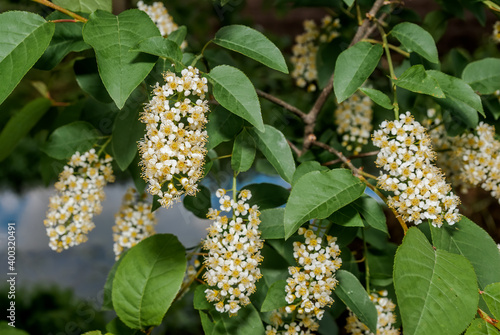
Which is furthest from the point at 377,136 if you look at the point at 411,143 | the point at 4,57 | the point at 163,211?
the point at 163,211

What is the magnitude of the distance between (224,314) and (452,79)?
483mm

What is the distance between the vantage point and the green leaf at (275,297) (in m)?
0.66

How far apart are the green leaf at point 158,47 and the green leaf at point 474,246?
0.43 m

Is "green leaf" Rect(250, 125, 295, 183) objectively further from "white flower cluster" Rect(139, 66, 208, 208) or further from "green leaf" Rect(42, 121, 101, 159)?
"green leaf" Rect(42, 121, 101, 159)

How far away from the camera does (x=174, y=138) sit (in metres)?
0.59

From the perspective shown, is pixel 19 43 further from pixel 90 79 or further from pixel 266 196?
pixel 266 196

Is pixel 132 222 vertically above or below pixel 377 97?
below

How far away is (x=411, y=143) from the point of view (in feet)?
2.08

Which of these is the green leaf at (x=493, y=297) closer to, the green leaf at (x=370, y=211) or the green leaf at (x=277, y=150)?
the green leaf at (x=370, y=211)

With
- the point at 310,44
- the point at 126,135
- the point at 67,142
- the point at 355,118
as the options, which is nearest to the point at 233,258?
the point at 126,135

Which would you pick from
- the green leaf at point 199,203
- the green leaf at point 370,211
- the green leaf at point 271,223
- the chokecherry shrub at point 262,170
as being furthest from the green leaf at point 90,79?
the green leaf at point 370,211

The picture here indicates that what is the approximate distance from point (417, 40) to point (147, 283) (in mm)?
568

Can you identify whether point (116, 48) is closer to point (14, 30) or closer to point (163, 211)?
point (14, 30)

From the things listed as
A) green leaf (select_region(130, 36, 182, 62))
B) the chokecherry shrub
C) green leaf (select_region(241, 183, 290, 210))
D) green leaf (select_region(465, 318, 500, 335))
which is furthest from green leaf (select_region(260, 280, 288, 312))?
green leaf (select_region(130, 36, 182, 62))
